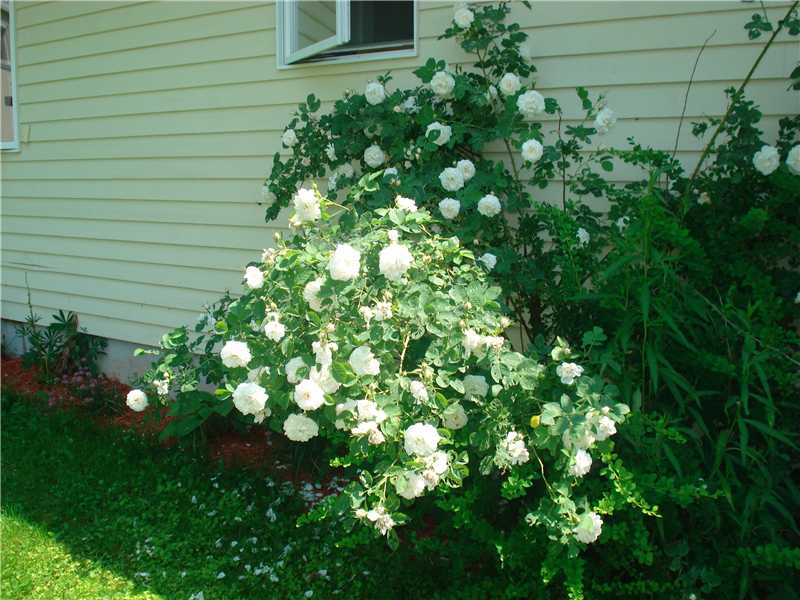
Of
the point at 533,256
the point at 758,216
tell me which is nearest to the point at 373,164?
the point at 533,256

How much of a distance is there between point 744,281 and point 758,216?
0.25 meters

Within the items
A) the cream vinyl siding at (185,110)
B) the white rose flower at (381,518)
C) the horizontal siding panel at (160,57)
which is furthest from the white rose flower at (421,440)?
the horizontal siding panel at (160,57)

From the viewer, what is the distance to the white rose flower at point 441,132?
11.1 feet

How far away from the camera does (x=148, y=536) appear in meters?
3.43

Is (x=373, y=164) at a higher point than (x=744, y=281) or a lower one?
higher

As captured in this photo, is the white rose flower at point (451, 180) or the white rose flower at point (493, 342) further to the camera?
the white rose flower at point (451, 180)

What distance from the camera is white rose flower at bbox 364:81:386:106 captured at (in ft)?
12.0

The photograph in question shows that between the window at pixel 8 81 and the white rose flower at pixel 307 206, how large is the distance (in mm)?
4765

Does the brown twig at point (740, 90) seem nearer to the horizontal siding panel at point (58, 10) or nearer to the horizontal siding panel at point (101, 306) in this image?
the horizontal siding panel at point (101, 306)

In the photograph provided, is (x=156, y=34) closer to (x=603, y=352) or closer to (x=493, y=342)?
(x=493, y=342)

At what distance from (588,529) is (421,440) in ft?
1.86

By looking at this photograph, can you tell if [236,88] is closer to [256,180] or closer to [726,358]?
[256,180]

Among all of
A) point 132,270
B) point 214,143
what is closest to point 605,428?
point 214,143

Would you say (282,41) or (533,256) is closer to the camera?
(533,256)
